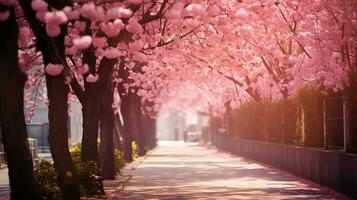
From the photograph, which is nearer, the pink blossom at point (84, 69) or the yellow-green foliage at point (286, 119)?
the pink blossom at point (84, 69)

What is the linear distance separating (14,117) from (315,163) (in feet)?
40.6

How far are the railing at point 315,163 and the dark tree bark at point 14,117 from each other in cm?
815

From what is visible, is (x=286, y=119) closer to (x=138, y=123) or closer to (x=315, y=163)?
(x=315, y=163)

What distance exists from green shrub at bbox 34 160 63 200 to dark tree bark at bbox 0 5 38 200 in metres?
2.19

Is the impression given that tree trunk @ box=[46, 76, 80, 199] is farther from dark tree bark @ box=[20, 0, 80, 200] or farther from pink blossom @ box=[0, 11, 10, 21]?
pink blossom @ box=[0, 11, 10, 21]

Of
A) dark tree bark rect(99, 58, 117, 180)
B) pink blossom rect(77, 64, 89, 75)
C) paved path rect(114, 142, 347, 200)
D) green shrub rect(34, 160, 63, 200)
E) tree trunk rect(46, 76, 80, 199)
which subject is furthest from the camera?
dark tree bark rect(99, 58, 117, 180)

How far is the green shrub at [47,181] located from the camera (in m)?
15.5

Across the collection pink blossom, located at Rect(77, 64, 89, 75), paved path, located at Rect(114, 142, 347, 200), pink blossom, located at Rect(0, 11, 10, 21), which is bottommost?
paved path, located at Rect(114, 142, 347, 200)

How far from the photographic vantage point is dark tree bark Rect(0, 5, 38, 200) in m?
12.5

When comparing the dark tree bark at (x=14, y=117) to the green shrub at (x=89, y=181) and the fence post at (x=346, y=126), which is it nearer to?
the green shrub at (x=89, y=181)

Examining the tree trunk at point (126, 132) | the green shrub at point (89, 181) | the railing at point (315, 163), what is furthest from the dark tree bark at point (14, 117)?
the tree trunk at point (126, 132)

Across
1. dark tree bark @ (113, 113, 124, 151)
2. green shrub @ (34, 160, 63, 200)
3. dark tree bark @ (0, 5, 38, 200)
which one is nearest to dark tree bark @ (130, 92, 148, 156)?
dark tree bark @ (113, 113, 124, 151)

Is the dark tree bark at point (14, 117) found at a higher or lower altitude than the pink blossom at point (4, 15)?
lower

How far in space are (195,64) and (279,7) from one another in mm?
7554
